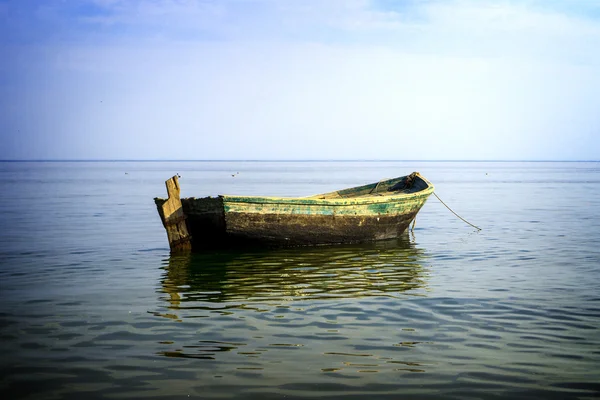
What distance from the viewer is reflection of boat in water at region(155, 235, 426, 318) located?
31.9 ft

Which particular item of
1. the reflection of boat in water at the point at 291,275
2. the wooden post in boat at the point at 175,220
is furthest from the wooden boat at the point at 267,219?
the reflection of boat in water at the point at 291,275

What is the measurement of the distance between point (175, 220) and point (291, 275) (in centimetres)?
379

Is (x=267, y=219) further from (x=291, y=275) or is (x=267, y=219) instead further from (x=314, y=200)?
(x=291, y=275)

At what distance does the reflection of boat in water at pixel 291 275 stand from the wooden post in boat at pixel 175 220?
370 mm

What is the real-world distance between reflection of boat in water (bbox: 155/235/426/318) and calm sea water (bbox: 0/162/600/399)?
1.8 inches

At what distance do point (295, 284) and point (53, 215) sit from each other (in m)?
17.3

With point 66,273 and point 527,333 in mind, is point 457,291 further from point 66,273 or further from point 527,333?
point 66,273

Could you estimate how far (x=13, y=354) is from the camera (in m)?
6.69

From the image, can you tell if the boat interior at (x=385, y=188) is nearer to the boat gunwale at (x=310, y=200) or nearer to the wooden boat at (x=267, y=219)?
the boat gunwale at (x=310, y=200)

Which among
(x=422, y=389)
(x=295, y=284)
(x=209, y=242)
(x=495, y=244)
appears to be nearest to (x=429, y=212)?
(x=495, y=244)

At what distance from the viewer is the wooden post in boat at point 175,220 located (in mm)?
13930

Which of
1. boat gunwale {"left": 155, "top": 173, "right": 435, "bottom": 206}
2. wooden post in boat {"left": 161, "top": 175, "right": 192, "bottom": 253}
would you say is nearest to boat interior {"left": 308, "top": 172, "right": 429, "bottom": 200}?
boat gunwale {"left": 155, "top": 173, "right": 435, "bottom": 206}


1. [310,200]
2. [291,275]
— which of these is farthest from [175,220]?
[291,275]

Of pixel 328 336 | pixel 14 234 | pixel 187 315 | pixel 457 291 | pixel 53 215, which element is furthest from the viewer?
pixel 53 215
